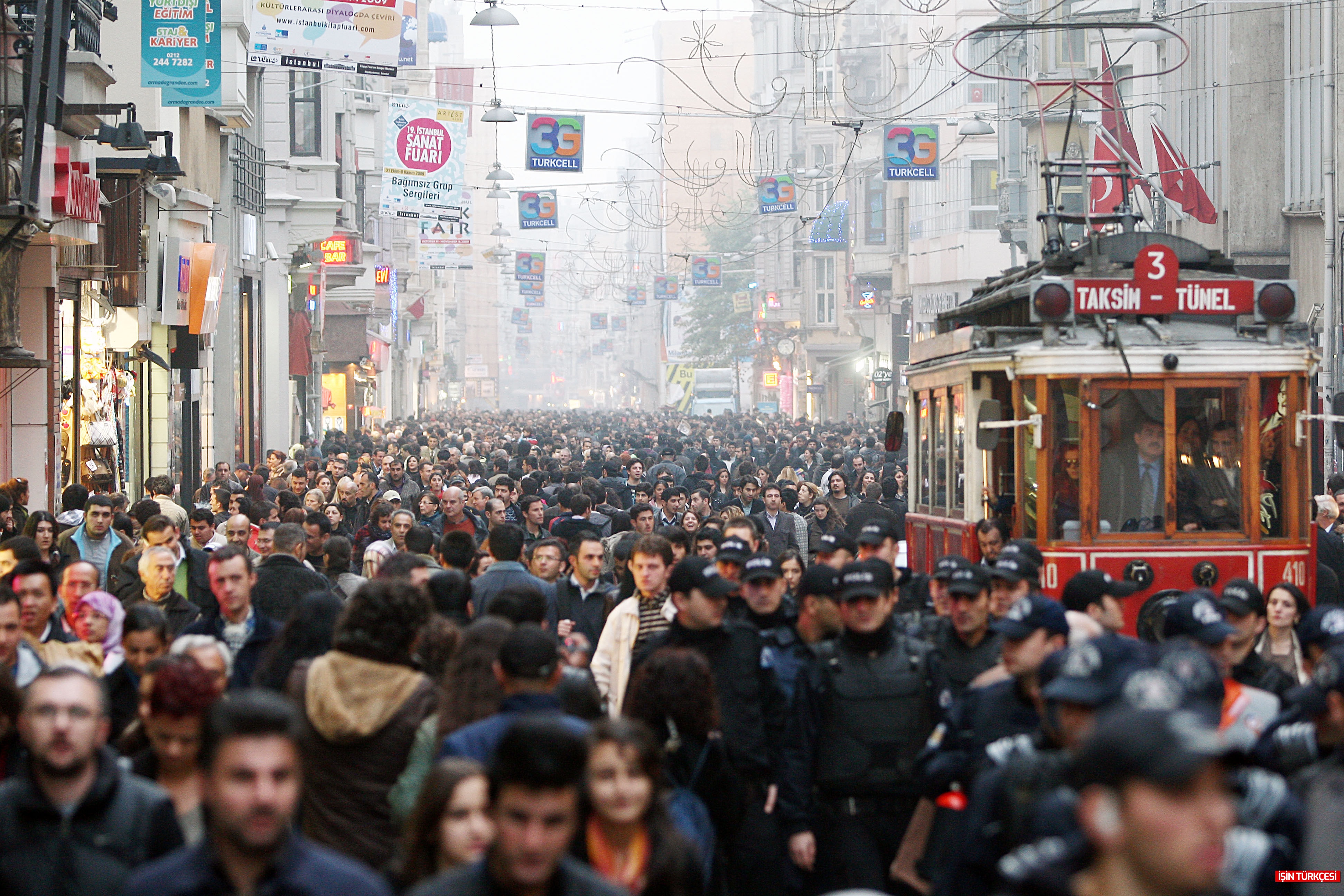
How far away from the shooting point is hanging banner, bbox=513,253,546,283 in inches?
2458

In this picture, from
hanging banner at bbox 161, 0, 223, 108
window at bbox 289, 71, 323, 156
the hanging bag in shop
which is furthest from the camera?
window at bbox 289, 71, 323, 156

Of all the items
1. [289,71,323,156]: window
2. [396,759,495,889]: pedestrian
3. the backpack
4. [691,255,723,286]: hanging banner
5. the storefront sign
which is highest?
[289,71,323,156]: window

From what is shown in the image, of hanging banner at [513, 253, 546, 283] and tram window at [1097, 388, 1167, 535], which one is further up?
hanging banner at [513, 253, 546, 283]

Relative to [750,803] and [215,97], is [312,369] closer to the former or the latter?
[215,97]

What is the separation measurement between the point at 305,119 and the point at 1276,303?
102ft

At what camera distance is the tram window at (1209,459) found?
10977 millimetres

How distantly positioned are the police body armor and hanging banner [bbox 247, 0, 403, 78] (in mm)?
15938

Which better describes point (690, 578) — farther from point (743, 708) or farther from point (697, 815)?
point (697, 815)

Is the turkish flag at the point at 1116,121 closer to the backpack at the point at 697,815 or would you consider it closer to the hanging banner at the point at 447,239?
the backpack at the point at 697,815

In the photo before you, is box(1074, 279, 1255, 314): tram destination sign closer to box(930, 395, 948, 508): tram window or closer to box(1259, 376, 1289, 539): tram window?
box(1259, 376, 1289, 539): tram window

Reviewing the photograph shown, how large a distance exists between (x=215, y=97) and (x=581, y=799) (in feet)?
54.7

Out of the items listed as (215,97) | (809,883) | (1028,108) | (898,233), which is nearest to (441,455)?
(215,97)

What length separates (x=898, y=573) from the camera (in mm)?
9922

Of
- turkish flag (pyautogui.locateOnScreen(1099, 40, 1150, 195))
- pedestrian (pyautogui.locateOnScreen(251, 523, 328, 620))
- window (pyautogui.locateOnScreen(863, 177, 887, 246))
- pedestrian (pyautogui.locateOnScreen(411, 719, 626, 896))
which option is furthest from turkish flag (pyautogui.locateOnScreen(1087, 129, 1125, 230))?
window (pyautogui.locateOnScreen(863, 177, 887, 246))
